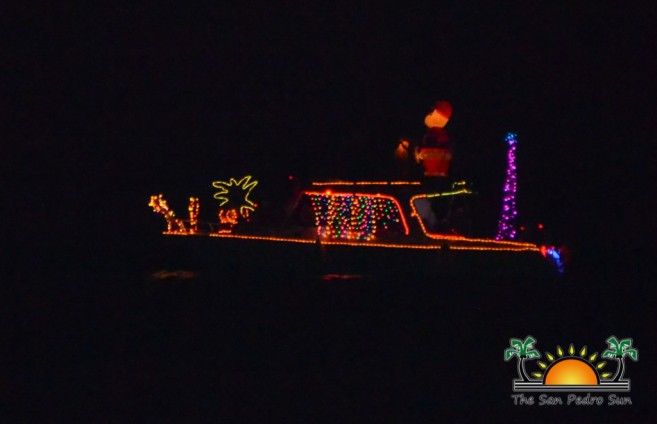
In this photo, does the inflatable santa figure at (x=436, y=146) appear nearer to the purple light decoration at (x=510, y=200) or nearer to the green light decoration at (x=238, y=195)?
the purple light decoration at (x=510, y=200)

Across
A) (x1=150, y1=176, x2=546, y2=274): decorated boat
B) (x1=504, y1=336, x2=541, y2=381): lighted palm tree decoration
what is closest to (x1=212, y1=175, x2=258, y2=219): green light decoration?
(x1=150, y1=176, x2=546, y2=274): decorated boat

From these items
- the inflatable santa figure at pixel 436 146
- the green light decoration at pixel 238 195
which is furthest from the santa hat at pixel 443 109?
the green light decoration at pixel 238 195

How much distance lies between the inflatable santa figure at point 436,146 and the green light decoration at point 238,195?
→ 2.37 meters

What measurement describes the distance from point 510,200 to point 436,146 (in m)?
1.18

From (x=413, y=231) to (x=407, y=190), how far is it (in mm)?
544

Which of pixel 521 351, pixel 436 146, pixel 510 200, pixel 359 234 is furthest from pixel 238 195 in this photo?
pixel 521 351

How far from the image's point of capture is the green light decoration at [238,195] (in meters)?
Answer: 12.3

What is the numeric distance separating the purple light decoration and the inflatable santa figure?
768mm

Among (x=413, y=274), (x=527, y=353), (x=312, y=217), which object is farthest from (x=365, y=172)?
(x=527, y=353)

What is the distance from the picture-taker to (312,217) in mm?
11820

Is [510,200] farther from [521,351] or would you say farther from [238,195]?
[521,351]

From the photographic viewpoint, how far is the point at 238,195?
1233 cm

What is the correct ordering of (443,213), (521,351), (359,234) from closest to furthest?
(521,351), (359,234), (443,213)

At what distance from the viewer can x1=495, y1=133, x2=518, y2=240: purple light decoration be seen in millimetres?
11492
